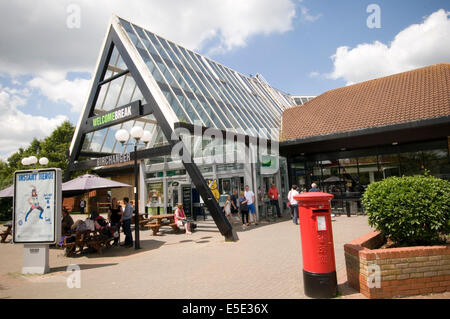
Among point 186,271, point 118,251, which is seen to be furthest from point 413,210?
point 118,251

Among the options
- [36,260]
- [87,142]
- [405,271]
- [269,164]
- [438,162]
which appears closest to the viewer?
[405,271]

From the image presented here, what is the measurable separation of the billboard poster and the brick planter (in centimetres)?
679

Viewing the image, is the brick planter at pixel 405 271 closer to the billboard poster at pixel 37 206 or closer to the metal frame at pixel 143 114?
the metal frame at pixel 143 114

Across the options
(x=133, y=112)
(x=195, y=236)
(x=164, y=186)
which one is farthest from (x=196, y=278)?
(x=164, y=186)

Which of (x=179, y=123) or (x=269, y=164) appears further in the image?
(x=269, y=164)

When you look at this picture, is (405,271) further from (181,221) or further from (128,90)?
(128,90)

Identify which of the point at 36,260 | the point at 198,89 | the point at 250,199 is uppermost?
the point at 198,89

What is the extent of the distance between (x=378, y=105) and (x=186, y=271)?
1359 centimetres

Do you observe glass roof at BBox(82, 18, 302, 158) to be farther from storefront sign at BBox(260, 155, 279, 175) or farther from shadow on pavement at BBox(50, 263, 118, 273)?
shadow on pavement at BBox(50, 263, 118, 273)

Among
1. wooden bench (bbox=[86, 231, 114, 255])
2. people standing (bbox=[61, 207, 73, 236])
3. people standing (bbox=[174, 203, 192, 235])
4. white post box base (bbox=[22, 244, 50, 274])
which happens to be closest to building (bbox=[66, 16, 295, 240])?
people standing (bbox=[174, 203, 192, 235])

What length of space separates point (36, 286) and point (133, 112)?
26.3 feet

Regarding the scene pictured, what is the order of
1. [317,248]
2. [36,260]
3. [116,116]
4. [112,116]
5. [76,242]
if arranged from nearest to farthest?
[317,248], [36,260], [76,242], [116,116], [112,116]

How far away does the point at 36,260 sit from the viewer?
22.6ft
